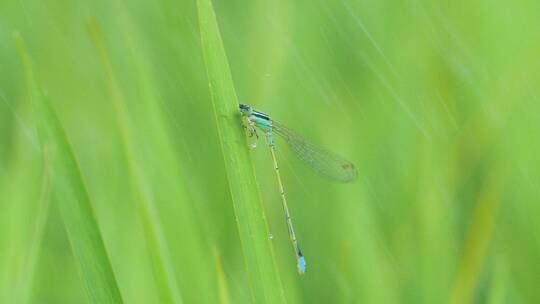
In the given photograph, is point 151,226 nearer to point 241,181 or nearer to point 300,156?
point 241,181

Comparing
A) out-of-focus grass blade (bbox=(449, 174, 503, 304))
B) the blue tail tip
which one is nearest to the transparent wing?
the blue tail tip

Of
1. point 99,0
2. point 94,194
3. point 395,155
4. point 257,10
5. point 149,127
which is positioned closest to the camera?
point 149,127

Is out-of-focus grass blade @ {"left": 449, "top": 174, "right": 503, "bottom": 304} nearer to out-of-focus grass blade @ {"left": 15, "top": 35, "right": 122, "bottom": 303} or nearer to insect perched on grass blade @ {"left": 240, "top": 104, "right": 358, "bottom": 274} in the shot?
insect perched on grass blade @ {"left": 240, "top": 104, "right": 358, "bottom": 274}

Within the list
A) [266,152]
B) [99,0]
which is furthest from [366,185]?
[99,0]

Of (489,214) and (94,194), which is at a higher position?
(94,194)

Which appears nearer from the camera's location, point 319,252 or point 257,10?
point 319,252

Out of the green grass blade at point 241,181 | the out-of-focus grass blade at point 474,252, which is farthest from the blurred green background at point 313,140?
the green grass blade at point 241,181

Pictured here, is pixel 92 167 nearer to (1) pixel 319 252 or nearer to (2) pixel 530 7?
(1) pixel 319 252

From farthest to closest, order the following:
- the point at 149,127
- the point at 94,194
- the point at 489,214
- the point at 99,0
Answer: the point at 99,0 → the point at 94,194 → the point at 149,127 → the point at 489,214

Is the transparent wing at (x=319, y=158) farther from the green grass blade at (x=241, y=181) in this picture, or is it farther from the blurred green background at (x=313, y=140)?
the green grass blade at (x=241, y=181)
